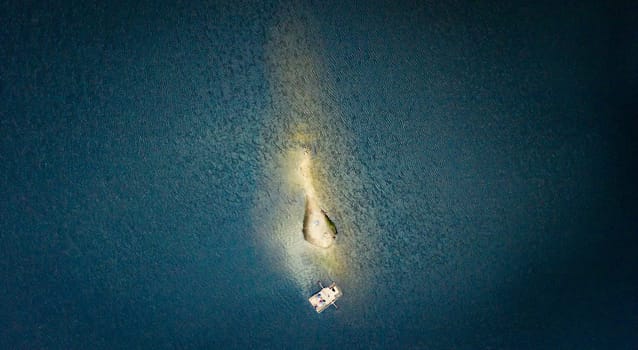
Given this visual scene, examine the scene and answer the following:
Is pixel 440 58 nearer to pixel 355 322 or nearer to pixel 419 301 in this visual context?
pixel 419 301

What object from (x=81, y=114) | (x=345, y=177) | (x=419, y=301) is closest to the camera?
(x=81, y=114)

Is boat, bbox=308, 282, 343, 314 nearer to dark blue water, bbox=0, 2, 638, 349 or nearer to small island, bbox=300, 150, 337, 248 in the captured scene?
dark blue water, bbox=0, 2, 638, 349

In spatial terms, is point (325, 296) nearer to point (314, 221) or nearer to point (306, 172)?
point (314, 221)

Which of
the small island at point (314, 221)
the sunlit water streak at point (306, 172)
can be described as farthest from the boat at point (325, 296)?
the small island at point (314, 221)

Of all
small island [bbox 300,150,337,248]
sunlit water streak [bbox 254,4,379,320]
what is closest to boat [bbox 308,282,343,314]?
sunlit water streak [bbox 254,4,379,320]

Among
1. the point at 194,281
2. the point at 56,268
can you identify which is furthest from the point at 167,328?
the point at 56,268

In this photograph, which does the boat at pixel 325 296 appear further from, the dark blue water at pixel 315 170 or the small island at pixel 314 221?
the small island at pixel 314 221
